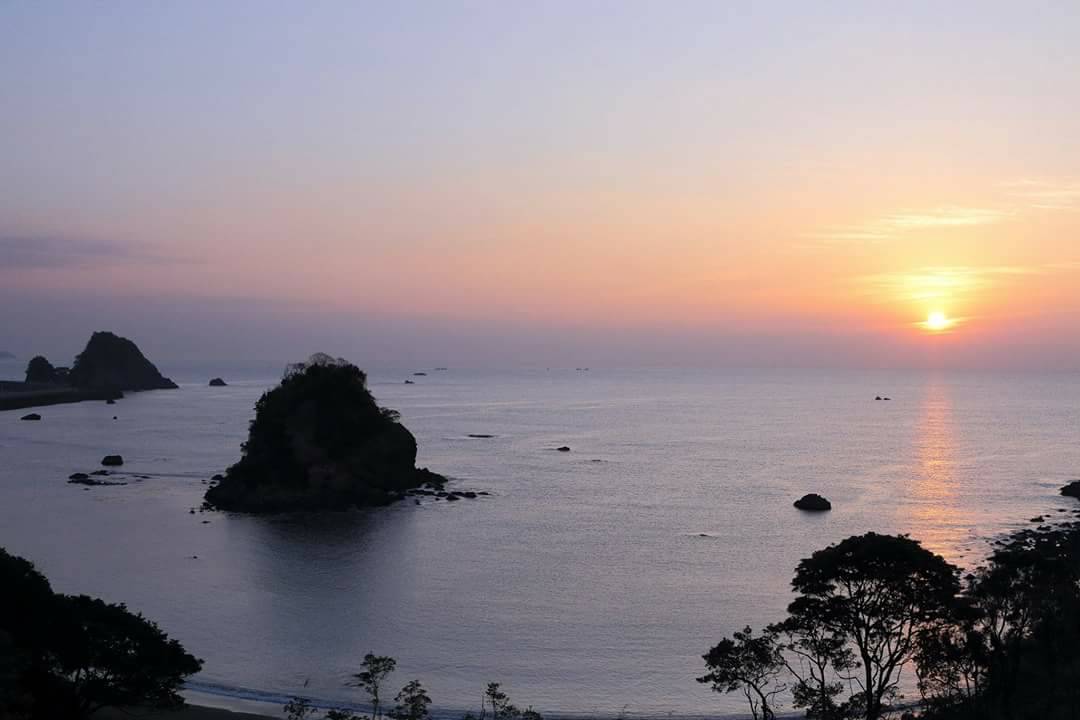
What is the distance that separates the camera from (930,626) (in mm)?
27484

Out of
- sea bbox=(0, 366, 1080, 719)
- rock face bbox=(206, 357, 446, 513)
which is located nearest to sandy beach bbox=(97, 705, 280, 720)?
sea bbox=(0, 366, 1080, 719)

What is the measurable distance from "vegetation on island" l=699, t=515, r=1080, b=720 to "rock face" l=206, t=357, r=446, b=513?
2353 inches

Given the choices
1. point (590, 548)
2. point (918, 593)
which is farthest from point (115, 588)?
point (918, 593)

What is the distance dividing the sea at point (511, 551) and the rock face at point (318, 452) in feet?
13.4

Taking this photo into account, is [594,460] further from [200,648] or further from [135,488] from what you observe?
[200,648]

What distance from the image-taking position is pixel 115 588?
52.8 metres

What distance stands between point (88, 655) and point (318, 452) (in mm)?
61622

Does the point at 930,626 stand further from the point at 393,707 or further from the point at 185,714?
the point at 185,714

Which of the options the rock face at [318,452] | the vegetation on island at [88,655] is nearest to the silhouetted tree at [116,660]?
the vegetation on island at [88,655]

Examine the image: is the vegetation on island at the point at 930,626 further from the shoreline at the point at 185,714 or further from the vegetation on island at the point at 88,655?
the shoreline at the point at 185,714

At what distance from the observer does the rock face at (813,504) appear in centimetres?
7904

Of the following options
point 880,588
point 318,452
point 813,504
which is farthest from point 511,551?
point 880,588

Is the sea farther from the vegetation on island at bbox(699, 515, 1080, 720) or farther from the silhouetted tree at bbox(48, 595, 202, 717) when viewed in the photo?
the silhouetted tree at bbox(48, 595, 202, 717)

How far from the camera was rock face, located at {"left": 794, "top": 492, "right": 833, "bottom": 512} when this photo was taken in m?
79.0
